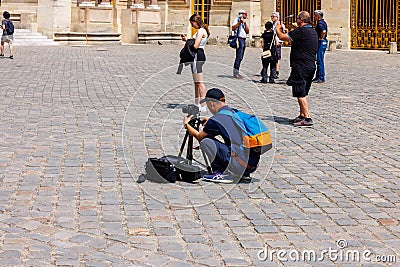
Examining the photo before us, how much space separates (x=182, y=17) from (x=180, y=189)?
101 feet

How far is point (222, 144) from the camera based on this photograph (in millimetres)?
8281

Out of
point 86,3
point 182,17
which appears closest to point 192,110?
point 86,3

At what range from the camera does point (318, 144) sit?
34.7 ft

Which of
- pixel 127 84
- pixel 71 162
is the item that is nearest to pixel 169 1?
pixel 127 84

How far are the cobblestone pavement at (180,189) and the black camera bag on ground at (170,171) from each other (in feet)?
0.35

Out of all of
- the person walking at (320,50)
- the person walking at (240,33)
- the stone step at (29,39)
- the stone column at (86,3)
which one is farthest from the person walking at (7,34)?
the person walking at (320,50)

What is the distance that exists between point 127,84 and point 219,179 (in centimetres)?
953

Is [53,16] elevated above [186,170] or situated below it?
above

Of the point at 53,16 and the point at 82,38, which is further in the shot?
the point at 82,38

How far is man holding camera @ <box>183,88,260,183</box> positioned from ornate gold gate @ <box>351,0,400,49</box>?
25694mm

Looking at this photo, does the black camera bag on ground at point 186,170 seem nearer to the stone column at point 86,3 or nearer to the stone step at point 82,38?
the stone step at point 82,38

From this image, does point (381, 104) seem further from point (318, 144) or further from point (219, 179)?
point (219, 179)

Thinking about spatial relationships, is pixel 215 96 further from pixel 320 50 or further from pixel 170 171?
pixel 320 50

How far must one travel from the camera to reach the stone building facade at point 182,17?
33.2 m
